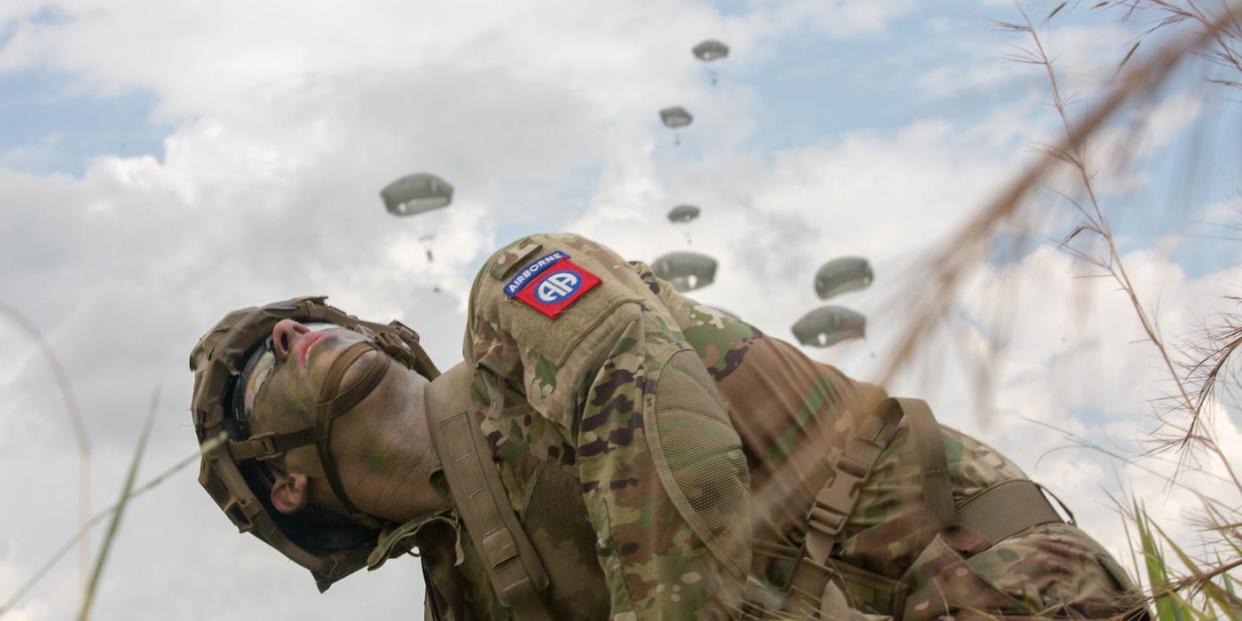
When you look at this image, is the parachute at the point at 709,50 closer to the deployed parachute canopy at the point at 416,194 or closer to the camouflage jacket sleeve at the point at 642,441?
the deployed parachute canopy at the point at 416,194

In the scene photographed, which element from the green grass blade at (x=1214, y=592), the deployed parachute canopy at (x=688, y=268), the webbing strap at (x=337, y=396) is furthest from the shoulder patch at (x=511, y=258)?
the deployed parachute canopy at (x=688, y=268)

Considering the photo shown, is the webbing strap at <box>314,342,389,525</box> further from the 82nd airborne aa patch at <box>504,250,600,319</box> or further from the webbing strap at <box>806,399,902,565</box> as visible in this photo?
the webbing strap at <box>806,399,902,565</box>

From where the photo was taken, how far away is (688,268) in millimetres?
33438

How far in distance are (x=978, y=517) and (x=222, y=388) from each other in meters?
2.39

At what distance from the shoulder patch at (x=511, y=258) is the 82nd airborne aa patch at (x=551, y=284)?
0.04 meters

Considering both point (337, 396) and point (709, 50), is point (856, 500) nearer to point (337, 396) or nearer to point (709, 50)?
point (337, 396)

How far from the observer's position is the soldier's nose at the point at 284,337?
3.81 meters

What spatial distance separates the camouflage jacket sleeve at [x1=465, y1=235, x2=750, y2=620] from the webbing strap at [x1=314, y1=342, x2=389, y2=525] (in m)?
0.90

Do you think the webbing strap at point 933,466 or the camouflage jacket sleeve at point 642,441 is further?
the webbing strap at point 933,466

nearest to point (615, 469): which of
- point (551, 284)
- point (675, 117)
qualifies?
point (551, 284)

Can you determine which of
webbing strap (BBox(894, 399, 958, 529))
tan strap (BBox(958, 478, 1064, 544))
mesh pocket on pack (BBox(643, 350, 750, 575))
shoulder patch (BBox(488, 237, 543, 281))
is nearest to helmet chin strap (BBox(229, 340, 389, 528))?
shoulder patch (BBox(488, 237, 543, 281))

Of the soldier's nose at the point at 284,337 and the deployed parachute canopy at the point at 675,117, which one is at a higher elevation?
the soldier's nose at the point at 284,337

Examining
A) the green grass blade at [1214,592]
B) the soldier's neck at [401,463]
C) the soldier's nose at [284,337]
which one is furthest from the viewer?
the soldier's nose at [284,337]

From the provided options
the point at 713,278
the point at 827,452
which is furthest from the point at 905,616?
the point at 713,278
